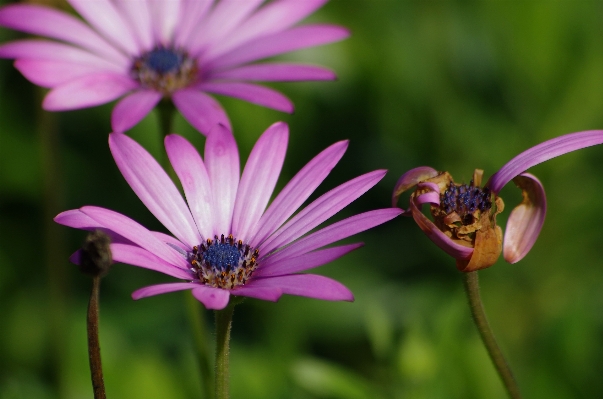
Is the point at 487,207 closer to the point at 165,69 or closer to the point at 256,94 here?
the point at 256,94

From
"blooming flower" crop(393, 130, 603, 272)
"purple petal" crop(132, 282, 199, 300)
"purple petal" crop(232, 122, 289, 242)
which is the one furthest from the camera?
"purple petal" crop(232, 122, 289, 242)

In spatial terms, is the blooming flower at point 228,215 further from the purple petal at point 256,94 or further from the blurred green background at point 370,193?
the blurred green background at point 370,193

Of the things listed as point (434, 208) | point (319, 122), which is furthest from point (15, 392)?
point (319, 122)

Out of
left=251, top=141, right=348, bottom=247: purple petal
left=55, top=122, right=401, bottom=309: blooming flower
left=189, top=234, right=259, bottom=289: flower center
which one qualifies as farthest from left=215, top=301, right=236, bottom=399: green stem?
left=251, top=141, right=348, bottom=247: purple petal

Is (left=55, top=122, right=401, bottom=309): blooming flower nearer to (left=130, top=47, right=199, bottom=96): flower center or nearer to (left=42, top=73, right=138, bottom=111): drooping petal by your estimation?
(left=42, top=73, right=138, bottom=111): drooping petal

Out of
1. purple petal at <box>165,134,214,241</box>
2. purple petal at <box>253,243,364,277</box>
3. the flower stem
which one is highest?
purple petal at <box>165,134,214,241</box>

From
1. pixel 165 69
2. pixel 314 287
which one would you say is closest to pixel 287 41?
pixel 165 69
